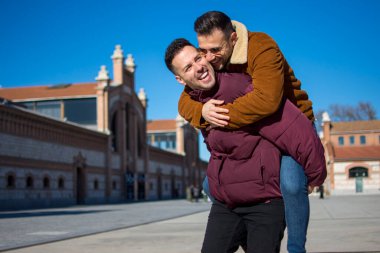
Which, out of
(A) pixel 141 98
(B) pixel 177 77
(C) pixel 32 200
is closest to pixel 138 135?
(A) pixel 141 98

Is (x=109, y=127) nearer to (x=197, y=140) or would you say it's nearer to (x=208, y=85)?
(x=197, y=140)

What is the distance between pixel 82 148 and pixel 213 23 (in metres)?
42.7

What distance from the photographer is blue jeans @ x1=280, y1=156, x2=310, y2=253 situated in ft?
10.0

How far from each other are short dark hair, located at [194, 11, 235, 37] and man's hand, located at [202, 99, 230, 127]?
396 mm

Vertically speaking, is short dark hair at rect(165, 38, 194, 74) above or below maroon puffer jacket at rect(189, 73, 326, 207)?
above

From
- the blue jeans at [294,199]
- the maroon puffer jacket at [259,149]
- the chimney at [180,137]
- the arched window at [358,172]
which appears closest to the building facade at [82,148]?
the chimney at [180,137]

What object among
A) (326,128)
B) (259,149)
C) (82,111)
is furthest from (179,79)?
(326,128)

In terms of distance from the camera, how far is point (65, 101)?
56625 mm

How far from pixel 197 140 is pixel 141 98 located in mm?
29960

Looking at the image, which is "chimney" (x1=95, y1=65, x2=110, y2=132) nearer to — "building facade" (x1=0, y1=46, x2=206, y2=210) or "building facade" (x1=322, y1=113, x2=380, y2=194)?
"building facade" (x1=0, y1=46, x2=206, y2=210)

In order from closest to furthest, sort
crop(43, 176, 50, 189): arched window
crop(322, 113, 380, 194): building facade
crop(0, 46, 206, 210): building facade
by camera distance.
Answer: crop(0, 46, 206, 210): building facade, crop(43, 176, 50, 189): arched window, crop(322, 113, 380, 194): building facade

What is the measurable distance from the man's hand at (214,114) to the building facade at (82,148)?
31.2 meters

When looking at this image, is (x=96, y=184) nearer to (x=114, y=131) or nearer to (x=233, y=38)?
(x=114, y=131)

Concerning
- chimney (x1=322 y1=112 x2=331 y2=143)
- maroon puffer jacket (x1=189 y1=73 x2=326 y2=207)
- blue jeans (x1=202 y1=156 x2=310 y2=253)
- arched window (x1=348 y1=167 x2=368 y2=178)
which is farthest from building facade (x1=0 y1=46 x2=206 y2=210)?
blue jeans (x1=202 y1=156 x2=310 y2=253)
